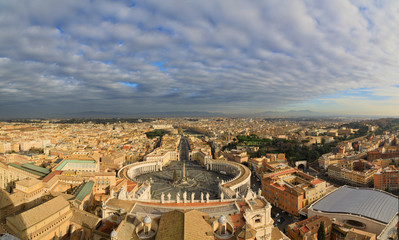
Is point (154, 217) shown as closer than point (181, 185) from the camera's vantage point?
Yes

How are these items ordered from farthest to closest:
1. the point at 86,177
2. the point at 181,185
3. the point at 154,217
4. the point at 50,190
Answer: the point at 181,185 < the point at 86,177 < the point at 50,190 < the point at 154,217

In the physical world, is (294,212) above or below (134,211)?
below

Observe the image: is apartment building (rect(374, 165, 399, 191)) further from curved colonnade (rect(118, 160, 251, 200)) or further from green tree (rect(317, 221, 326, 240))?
green tree (rect(317, 221, 326, 240))

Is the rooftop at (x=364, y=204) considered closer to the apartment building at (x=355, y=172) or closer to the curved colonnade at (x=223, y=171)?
the curved colonnade at (x=223, y=171)

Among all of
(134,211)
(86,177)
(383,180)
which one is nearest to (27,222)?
(134,211)

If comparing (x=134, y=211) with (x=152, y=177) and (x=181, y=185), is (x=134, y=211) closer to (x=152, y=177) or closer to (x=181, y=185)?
(x=181, y=185)

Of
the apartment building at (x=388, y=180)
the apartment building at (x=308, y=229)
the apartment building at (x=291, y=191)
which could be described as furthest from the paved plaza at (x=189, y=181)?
the apartment building at (x=388, y=180)
